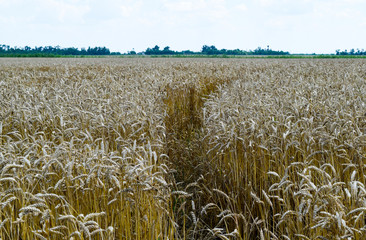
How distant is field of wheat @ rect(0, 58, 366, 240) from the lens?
226cm

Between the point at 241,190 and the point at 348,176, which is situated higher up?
the point at 348,176

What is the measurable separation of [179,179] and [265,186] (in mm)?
2000

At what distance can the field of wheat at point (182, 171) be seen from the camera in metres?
2.26

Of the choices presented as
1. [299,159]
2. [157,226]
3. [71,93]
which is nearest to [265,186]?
[299,159]

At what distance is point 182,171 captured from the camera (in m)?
5.63

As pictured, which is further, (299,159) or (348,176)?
(299,159)

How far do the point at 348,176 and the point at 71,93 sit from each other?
476 centimetres

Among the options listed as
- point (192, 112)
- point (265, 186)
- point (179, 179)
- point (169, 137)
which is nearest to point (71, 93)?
point (169, 137)

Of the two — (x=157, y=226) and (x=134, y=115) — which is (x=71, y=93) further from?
(x=157, y=226)

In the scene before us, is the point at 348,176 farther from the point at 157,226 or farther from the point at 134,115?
the point at 134,115

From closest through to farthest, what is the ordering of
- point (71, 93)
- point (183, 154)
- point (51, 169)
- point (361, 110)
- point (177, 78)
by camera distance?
point (51, 169) → point (361, 110) → point (183, 154) → point (71, 93) → point (177, 78)

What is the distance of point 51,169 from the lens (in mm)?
2980

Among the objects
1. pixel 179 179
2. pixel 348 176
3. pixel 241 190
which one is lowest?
pixel 179 179

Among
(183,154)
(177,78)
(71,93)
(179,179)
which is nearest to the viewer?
(179,179)
